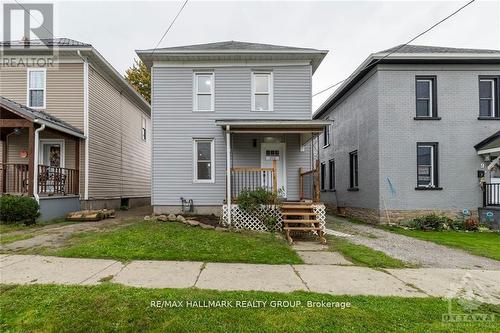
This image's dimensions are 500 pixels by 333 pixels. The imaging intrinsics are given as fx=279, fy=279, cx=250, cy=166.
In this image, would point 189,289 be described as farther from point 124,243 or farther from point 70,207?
point 70,207

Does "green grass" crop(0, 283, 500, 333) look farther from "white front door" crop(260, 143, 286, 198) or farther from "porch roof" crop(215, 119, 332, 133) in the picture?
"white front door" crop(260, 143, 286, 198)

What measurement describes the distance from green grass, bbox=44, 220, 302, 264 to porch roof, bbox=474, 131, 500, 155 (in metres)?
8.66

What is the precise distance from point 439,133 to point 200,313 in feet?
37.6

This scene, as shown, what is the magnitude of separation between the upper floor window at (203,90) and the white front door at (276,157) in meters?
2.67

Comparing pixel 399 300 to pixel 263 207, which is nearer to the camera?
pixel 399 300

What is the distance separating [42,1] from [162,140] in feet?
25.3

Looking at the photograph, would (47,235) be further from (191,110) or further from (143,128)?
(143,128)

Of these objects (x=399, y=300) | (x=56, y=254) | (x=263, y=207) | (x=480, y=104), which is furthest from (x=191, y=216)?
(x=480, y=104)

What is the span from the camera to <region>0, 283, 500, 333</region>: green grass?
2.91 metres

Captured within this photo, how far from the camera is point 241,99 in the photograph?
420 inches

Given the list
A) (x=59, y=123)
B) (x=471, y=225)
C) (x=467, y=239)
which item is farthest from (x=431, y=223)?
(x=59, y=123)


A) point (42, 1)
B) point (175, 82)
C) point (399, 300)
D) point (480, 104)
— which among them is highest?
point (42, 1)

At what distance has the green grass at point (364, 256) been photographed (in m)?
5.49

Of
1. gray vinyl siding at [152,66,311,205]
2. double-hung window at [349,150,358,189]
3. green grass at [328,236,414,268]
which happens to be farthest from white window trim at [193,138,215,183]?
double-hung window at [349,150,358,189]
